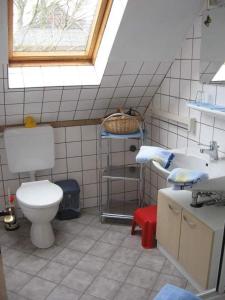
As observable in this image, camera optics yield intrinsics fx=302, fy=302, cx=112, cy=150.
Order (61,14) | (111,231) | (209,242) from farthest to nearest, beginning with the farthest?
1. (111,231)
2. (61,14)
3. (209,242)

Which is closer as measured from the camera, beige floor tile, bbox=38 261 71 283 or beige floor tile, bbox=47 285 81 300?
beige floor tile, bbox=47 285 81 300

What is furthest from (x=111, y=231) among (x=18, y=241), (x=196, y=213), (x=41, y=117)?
(x=41, y=117)

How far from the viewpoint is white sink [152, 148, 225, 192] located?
5.42ft

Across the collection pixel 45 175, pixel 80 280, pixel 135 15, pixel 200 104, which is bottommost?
pixel 80 280

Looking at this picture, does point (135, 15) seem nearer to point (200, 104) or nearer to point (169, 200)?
point (200, 104)

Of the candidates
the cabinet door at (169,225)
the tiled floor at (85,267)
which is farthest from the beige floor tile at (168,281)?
the cabinet door at (169,225)

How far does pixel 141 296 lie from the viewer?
1850 millimetres

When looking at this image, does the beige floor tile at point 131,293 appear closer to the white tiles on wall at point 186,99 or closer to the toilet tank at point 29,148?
the white tiles on wall at point 186,99

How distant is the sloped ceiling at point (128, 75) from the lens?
6.46 feet

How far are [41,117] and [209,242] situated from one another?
1673 millimetres

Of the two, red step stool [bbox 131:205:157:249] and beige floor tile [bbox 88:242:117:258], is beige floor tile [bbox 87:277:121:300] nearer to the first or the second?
beige floor tile [bbox 88:242:117:258]

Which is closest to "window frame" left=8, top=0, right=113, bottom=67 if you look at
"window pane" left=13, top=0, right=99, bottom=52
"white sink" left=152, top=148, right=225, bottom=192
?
"window pane" left=13, top=0, right=99, bottom=52

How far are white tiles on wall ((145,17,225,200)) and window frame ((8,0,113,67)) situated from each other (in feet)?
2.04

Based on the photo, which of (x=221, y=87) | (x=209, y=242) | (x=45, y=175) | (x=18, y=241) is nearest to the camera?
(x=209, y=242)
